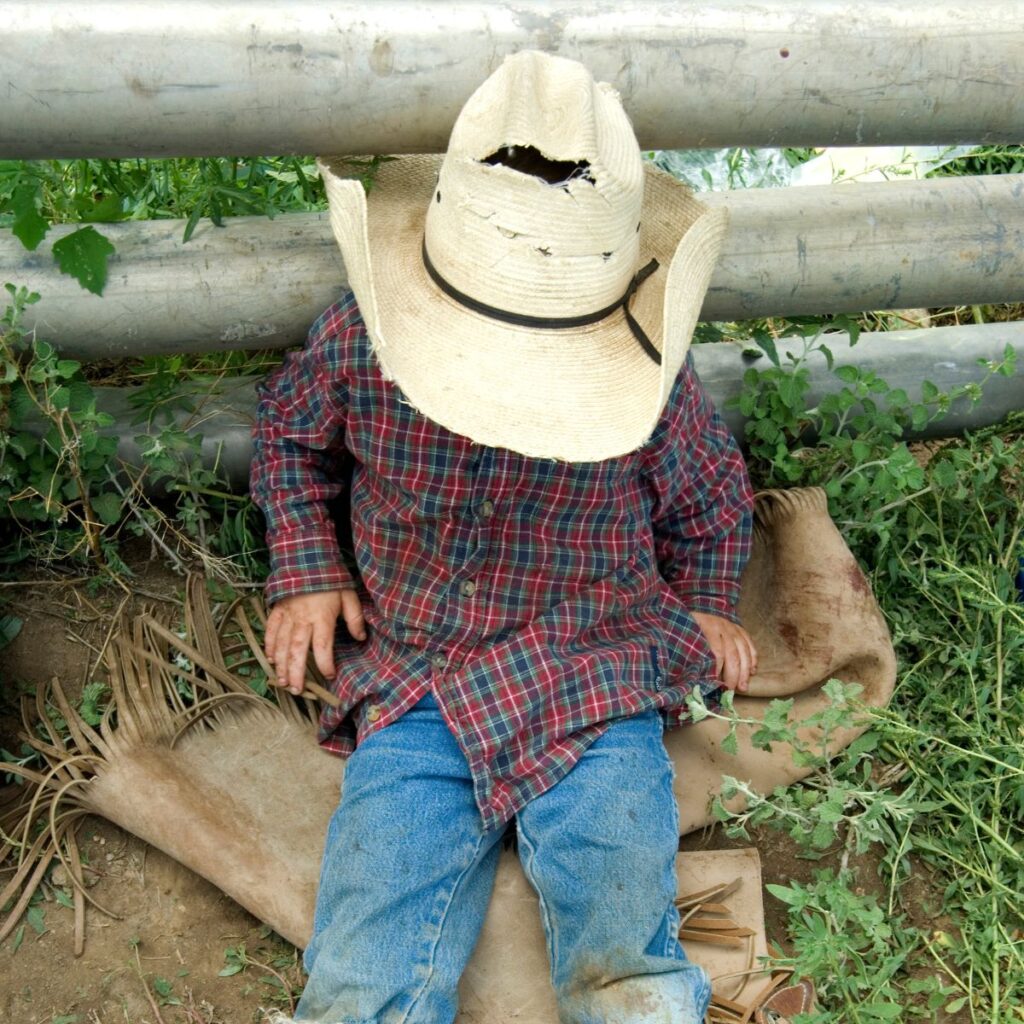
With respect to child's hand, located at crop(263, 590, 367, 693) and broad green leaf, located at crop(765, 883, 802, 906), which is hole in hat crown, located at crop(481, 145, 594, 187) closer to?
child's hand, located at crop(263, 590, 367, 693)

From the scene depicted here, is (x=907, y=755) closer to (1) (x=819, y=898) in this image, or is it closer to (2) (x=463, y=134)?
(1) (x=819, y=898)

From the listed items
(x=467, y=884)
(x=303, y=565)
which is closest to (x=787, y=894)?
(x=467, y=884)

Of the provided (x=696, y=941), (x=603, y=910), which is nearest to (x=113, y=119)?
(x=603, y=910)

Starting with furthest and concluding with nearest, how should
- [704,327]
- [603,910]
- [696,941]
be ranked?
1. [704,327]
2. [696,941]
3. [603,910]

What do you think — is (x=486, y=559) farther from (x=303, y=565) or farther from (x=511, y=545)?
(x=303, y=565)

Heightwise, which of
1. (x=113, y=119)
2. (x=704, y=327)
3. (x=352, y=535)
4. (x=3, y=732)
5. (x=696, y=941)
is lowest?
(x=696, y=941)

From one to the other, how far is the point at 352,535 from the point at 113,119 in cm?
96

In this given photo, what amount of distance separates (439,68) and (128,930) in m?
1.62

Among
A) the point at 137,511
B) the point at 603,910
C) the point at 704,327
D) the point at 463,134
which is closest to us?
the point at 463,134

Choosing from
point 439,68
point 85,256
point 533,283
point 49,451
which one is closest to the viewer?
point 533,283

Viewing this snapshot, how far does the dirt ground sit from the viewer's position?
2.27 metres

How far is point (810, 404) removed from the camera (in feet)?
9.46

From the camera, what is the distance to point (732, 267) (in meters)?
2.56

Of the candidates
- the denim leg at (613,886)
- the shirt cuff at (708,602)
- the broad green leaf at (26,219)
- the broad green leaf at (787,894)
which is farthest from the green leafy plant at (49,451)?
the broad green leaf at (787,894)
